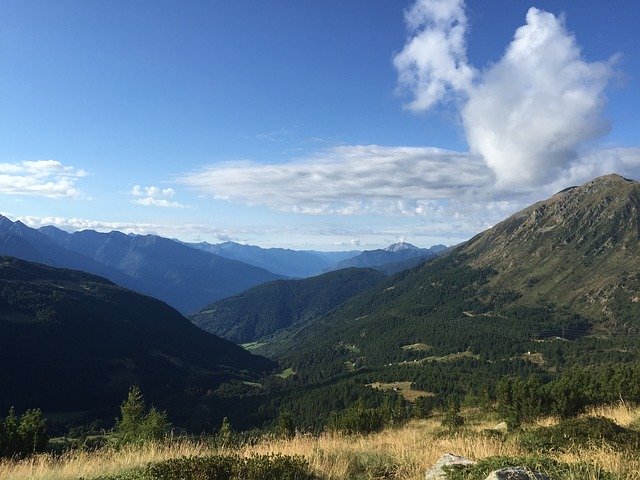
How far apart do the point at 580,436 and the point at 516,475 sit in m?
7.69

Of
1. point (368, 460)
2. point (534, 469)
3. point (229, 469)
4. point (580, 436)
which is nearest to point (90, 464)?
point (229, 469)

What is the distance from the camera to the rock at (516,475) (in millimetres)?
7836

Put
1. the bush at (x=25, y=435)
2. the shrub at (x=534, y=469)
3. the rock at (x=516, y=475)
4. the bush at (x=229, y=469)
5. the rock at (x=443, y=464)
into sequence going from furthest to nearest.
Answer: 1. the bush at (x=25, y=435)
2. the bush at (x=229, y=469)
3. the rock at (x=443, y=464)
4. the shrub at (x=534, y=469)
5. the rock at (x=516, y=475)

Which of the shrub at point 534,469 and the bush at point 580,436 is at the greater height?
the shrub at point 534,469

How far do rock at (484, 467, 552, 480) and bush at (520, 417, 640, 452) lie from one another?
4.42m

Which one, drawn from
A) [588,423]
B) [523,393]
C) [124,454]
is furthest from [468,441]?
[523,393]

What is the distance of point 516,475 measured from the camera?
791 cm

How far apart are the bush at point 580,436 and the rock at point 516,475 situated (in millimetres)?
4423

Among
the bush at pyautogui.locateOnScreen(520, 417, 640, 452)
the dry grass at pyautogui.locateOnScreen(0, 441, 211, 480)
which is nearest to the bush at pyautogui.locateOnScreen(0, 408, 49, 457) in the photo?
the dry grass at pyautogui.locateOnScreen(0, 441, 211, 480)

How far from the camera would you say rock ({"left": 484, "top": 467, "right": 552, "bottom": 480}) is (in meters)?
7.84

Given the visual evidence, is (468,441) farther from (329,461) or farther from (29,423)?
(29,423)

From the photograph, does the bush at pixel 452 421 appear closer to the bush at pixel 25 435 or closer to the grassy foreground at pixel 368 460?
the grassy foreground at pixel 368 460

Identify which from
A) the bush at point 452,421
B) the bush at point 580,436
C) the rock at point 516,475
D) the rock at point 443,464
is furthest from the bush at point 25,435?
the rock at point 516,475

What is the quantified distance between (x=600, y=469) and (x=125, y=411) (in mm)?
49961
